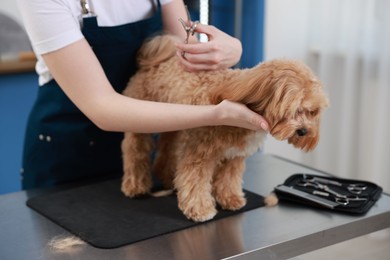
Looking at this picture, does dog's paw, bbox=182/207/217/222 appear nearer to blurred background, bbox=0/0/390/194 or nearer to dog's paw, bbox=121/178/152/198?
dog's paw, bbox=121/178/152/198

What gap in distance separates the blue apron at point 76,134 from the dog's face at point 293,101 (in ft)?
1.25

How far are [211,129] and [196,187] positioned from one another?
12 cm

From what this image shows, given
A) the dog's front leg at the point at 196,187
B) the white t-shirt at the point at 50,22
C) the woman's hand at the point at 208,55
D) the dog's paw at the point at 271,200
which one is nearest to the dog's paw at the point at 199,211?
the dog's front leg at the point at 196,187

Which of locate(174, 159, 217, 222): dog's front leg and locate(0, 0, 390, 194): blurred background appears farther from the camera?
locate(0, 0, 390, 194): blurred background

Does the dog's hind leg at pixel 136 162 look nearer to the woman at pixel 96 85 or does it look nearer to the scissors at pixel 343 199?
the woman at pixel 96 85

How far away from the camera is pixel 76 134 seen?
1.38 meters

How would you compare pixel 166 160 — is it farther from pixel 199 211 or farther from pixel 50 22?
pixel 50 22

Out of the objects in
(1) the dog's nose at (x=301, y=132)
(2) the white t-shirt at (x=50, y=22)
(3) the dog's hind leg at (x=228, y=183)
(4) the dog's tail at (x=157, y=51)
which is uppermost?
(2) the white t-shirt at (x=50, y=22)

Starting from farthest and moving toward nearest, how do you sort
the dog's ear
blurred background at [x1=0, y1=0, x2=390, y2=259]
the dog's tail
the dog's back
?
blurred background at [x1=0, y1=0, x2=390, y2=259]
the dog's tail
the dog's back
the dog's ear

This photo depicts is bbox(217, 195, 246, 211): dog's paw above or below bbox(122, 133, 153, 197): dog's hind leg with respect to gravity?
below

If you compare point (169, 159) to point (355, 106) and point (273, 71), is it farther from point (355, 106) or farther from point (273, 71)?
point (355, 106)

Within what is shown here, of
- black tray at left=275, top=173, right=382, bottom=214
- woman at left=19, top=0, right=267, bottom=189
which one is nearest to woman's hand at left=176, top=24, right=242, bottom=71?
woman at left=19, top=0, right=267, bottom=189

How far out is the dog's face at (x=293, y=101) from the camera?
1.00m

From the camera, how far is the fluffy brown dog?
101cm
